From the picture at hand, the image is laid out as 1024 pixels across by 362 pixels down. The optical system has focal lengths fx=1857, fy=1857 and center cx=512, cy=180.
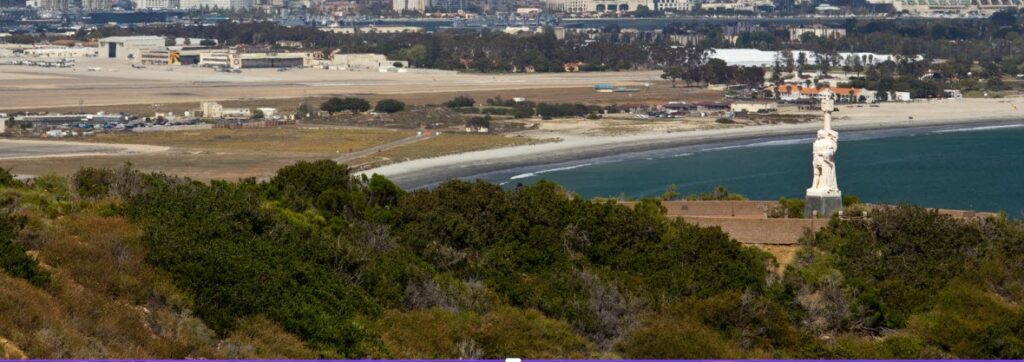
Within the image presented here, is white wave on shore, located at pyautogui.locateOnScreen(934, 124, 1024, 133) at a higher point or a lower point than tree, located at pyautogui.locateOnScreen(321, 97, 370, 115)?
lower

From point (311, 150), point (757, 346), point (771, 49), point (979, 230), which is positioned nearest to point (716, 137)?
point (311, 150)

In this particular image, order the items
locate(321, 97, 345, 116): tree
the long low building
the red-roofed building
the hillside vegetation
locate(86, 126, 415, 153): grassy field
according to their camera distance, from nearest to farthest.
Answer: the hillside vegetation < locate(86, 126, 415, 153): grassy field < locate(321, 97, 345, 116): tree < the red-roofed building < the long low building

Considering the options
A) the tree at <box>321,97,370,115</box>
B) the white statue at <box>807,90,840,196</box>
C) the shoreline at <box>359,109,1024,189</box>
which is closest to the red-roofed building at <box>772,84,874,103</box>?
the shoreline at <box>359,109,1024,189</box>

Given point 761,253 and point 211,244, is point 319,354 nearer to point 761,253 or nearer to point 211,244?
point 211,244

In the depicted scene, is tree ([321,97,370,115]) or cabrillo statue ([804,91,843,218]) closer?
cabrillo statue ([804,91,843,218])

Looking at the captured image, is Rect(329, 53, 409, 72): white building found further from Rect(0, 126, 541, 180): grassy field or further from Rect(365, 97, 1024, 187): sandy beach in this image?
Rect(0, 126, 541, 180): grassy field

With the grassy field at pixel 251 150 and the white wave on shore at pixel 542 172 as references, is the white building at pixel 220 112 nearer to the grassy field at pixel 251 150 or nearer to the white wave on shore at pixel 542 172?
the grassy field at pixel 251 150

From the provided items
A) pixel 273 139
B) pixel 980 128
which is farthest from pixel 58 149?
pixel 980 128

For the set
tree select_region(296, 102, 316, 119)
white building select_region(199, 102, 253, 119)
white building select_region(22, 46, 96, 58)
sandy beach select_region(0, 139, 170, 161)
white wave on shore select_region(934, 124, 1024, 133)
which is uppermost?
sandy beach select_region(0, 139, 170, 161)
